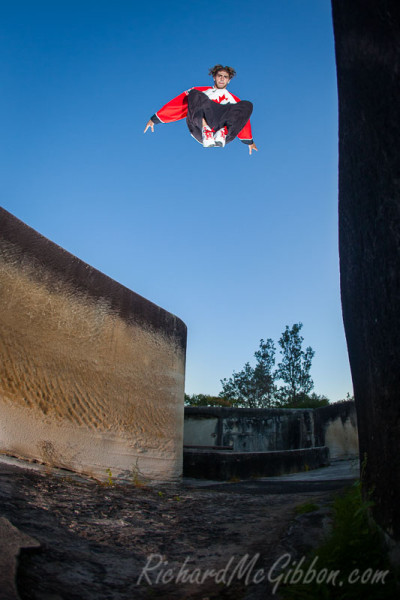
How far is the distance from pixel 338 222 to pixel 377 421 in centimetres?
104

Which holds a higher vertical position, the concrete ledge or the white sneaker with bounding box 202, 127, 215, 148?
the white sneaker with bounding box 202, 127, 215, 148

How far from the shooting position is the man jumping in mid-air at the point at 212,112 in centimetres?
563

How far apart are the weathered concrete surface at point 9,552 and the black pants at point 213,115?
5.09m

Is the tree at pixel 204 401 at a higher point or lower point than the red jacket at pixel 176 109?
lower

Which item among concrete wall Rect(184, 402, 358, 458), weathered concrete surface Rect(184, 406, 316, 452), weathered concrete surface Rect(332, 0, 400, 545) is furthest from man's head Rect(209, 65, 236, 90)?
weathered concrete surface Rect(184, 406, 316, 452)

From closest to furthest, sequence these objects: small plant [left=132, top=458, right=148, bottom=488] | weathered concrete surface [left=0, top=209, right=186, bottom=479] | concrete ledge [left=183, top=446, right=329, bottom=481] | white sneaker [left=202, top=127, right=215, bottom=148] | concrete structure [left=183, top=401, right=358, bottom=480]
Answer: weathered concrete surface [left=0, top=209, right=186, bottom=479]
small plant [left=132, top=458, right=148, bottom=488]
white sneaker [left=202, top=127, right=215, bottom=148]
concrete ledge [left=183, top=446, right=329, bottom=481]
concrete structure [left=183, top=401, right=358, bottom=480]

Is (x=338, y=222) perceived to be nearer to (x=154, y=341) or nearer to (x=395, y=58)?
(x=395, y=58)

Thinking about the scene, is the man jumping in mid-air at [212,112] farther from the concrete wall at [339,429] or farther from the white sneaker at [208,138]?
the concrete wall at [339,429]

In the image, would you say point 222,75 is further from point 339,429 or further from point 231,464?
point 339,429

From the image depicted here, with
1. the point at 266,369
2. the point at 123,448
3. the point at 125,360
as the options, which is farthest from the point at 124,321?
the point at 266,369

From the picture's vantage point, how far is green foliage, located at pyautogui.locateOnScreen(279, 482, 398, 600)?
118cm

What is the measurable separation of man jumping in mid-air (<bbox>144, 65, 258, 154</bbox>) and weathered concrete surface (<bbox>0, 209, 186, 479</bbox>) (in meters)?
2.42

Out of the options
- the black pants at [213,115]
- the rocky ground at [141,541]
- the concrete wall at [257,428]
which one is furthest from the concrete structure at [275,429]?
the rocky ground at [141,541]

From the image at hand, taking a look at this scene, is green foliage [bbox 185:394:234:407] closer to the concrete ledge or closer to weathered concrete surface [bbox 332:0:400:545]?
the concrete ledge
